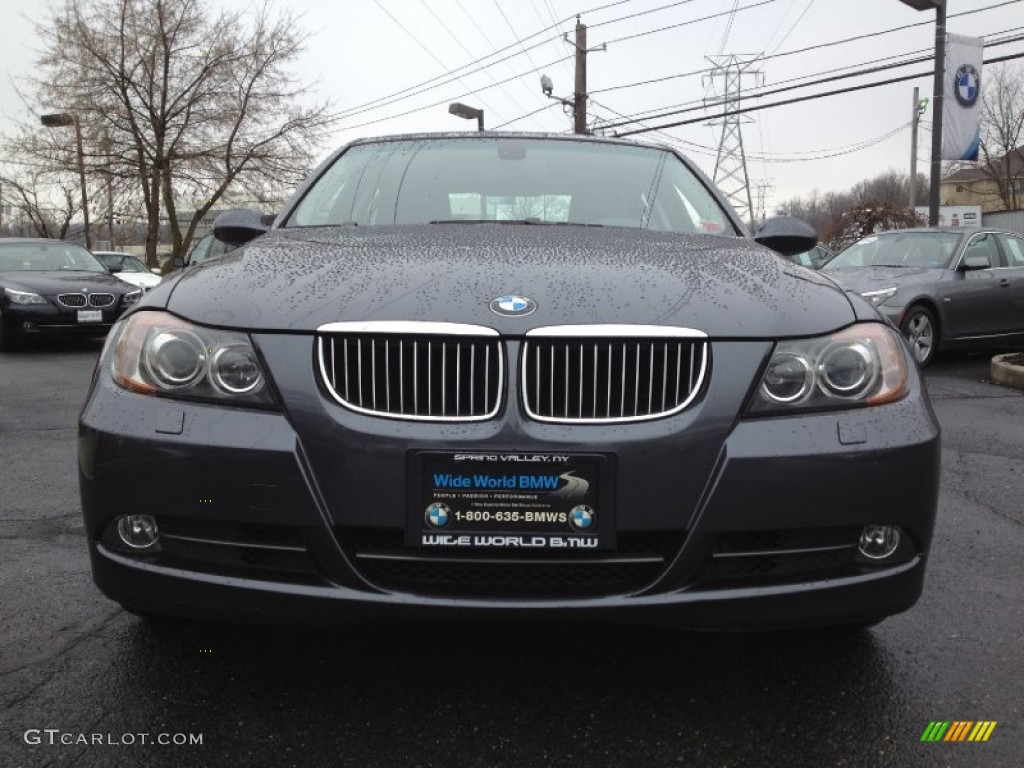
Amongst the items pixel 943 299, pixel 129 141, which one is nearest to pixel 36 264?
pixel 943 299

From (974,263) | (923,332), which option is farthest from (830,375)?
(974,263)

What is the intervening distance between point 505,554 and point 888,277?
29.6 feet

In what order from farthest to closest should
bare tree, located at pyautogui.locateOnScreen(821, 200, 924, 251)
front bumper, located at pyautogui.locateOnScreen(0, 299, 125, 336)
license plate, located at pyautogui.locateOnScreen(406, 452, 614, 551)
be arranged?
bare tree, located at pyautogui.locateOnScreen(821, 200, 924, 251), front bumper, located at pyautogui.locateOnScreen(0, 299, 125, 336), license plate, located at pyautogui.locateOnScreen(406, 452, 614, 551)

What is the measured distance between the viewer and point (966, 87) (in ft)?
48.0

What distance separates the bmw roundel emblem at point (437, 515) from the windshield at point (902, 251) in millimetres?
9419

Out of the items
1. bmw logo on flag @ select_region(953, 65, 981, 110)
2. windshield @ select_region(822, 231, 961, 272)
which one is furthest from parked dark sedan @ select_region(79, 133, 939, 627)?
bmw logo on flag @ select_region(953, 65, 981, 110)

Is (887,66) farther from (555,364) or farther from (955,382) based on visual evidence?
(555,364)

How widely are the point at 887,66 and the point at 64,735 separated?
2099 cm

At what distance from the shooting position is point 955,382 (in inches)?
347

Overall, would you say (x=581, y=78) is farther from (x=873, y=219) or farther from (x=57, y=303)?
(x=57, y=303)

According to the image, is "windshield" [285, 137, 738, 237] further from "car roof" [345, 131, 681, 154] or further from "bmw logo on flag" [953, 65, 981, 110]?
"bmw logo on flag" [953, 65, 981, 110]

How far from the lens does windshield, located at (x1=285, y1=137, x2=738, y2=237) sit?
129 inches

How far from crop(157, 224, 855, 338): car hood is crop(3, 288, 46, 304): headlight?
10.0 meters

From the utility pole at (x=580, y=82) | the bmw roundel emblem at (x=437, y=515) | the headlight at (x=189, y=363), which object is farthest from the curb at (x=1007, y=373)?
the utility pole at (x=580, y=82)
